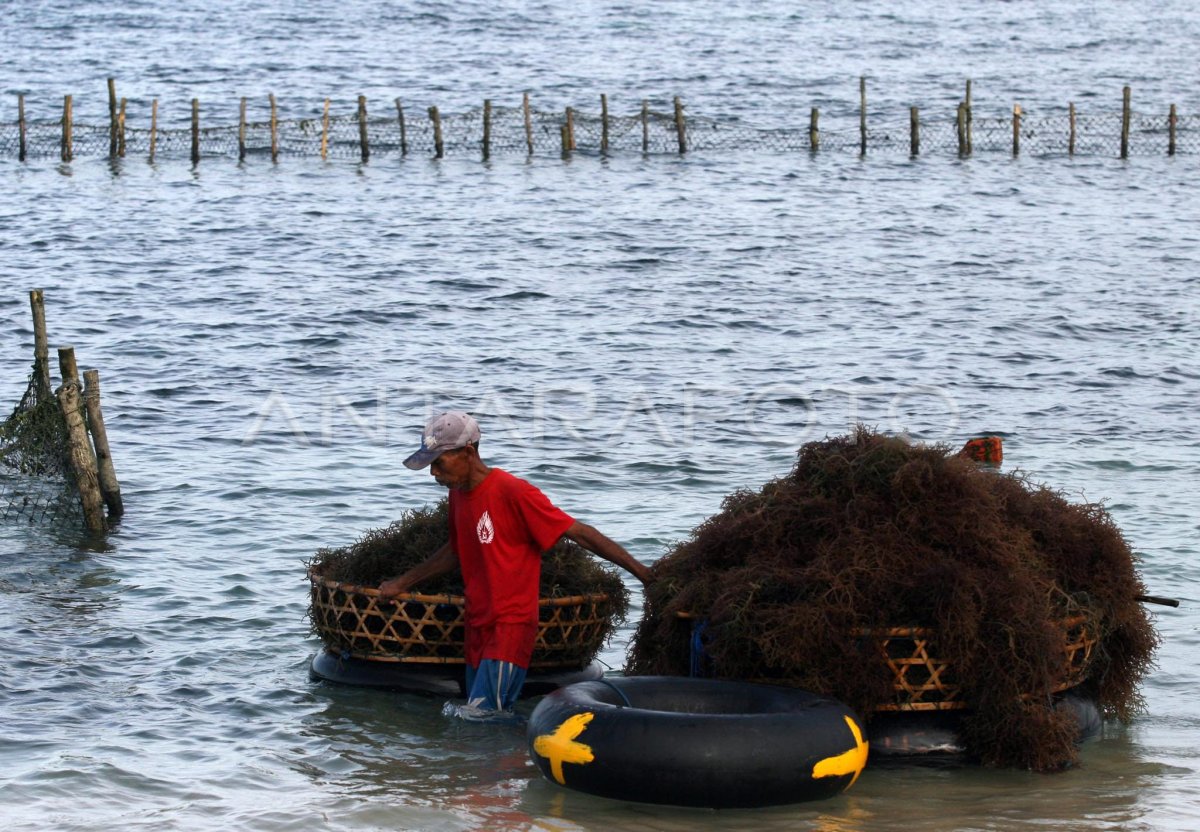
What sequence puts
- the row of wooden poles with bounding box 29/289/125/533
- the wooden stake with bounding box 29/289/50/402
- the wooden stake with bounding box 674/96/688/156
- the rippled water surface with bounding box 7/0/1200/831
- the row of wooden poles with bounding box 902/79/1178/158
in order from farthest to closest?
the wooden stake with bounding box 674/96/688/156
the row of wooden poles with bounding box 902/79/1178/158
the wooden stake with bounding box 29/289/50/402
the row of wooden poles with bounding box 29/289/125/533
the rippled water surface with bounding box 7/0/1200/831

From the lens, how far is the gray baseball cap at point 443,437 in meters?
7.34

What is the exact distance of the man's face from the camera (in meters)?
7.40

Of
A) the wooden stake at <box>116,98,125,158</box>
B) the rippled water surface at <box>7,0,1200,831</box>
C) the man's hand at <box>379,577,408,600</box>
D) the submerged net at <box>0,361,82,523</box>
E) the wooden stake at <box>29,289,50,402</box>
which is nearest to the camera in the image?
the rippled water surface at <box>7,0,1200,831</box>

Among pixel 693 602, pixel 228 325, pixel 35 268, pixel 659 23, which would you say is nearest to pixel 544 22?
pixel 659 23

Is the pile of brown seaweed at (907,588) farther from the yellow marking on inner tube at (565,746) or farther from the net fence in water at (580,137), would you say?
the net fence in water at (580,137)

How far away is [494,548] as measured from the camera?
7.52 meters

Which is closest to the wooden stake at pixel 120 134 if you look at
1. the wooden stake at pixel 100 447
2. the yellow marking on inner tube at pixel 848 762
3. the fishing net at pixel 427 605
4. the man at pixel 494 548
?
the wooden stake at pixel 100 447

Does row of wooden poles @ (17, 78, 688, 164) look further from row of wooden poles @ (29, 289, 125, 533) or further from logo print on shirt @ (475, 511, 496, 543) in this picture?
logo print on shirt @ (475, 511, 496, 543)

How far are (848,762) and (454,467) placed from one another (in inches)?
88.7

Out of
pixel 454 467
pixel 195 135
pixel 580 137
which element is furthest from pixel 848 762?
pixel 580 137

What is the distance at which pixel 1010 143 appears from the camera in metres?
50.1

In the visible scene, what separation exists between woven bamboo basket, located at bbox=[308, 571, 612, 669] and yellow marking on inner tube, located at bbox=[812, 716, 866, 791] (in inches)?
75.0

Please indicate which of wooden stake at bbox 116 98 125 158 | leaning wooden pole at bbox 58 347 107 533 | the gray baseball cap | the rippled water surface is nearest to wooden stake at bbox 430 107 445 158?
the rippled water surface

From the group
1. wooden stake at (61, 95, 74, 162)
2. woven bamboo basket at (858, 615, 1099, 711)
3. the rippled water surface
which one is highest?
wooden stake at (61, 95, 74, 162)
